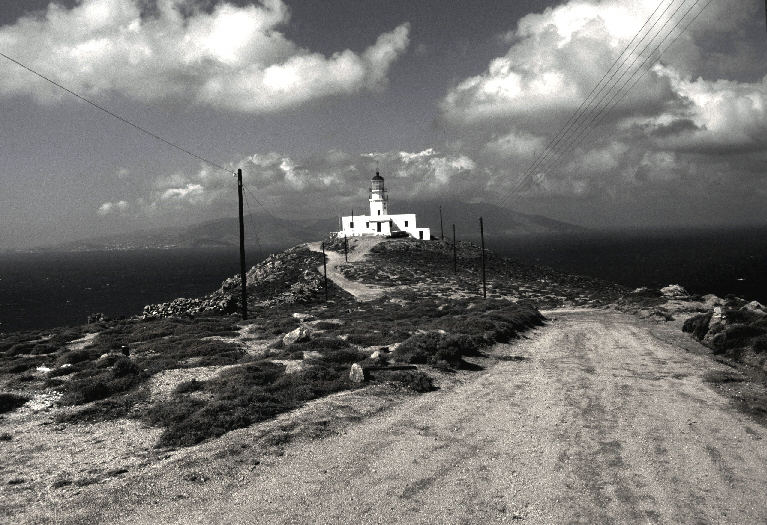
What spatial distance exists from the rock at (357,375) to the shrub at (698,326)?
72.7ft

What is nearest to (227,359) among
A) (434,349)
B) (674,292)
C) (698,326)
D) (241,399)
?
(241,399)

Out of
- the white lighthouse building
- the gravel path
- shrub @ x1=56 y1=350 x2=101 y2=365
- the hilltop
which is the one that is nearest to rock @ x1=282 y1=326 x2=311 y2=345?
the hilltop

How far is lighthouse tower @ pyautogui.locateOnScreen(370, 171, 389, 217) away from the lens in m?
107

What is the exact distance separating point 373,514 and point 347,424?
4.47 m

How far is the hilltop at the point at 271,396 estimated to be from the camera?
9812 mm

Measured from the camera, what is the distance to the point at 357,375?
661 inches

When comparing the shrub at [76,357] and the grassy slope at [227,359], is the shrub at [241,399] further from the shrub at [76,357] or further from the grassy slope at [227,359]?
the shrub at [76,357]

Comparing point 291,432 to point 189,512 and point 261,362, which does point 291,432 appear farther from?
point 261,362

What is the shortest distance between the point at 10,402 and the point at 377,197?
95.7m

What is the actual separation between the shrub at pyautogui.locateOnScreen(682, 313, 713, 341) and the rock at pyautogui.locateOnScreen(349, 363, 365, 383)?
72.7ft

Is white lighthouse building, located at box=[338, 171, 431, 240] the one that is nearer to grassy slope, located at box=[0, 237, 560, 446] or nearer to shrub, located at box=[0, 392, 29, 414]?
grassy slope, located at box=[0, 237, 560, 446]

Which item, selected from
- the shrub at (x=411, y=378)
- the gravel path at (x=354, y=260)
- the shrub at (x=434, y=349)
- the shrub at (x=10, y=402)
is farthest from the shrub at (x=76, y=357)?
the gravel path at (x=354, y=260)

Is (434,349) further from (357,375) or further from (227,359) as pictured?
(227,359)

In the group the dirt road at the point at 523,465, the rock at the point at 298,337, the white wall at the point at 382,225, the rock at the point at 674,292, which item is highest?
the white wall at the point at 382,225
